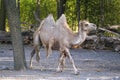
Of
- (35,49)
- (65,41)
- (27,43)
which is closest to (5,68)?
(35,49)

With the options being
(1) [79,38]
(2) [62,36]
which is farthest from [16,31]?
(1) [79,38]

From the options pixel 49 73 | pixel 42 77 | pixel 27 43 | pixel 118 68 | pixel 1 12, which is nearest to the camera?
pixel 42 77

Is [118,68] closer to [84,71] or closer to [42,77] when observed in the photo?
[84,71]

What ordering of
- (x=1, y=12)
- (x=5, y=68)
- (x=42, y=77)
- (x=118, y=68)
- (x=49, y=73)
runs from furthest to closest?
(x=1, y=12) < (x=118, y=68) < (x=5, y=68) < (x=49, y=73) < (x=42, y=77)

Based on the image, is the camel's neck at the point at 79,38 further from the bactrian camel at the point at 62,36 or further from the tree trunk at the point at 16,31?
the tree trunk at the point at 16,31

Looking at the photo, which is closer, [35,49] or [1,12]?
[35,49]

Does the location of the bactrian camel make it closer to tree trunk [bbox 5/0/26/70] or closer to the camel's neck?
the camel's neck

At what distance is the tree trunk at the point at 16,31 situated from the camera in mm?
13406

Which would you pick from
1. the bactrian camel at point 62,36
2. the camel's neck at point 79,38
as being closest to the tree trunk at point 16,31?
the bactrian camel at point 62,36

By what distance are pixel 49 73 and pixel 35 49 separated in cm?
186

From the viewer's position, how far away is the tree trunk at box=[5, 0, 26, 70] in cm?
1341

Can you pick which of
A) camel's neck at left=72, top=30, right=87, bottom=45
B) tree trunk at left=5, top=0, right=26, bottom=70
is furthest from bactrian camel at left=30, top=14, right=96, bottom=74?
tree trunk at left=5, top=0, right=26, bottom=70

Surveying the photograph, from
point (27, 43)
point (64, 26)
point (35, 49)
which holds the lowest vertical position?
point (27, 43)

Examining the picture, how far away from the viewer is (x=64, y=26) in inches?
543
